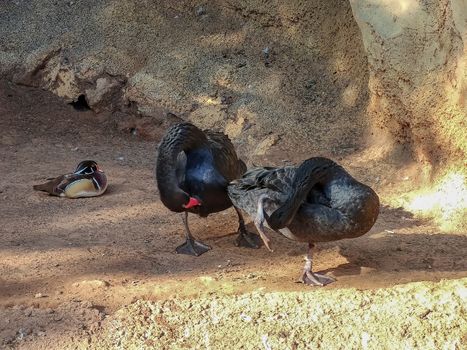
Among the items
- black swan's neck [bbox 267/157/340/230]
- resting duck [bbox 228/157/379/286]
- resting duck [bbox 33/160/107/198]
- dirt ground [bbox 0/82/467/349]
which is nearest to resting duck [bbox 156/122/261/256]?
dirt ground [bbox 0/82/467/349]

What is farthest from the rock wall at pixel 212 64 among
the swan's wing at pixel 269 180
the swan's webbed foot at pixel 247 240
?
the swan's wing at pixel 269 180

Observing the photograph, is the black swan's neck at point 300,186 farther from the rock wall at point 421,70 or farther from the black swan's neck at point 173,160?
the rock wall at point 421,70

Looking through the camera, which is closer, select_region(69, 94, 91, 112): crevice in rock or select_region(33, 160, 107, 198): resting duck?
select_region(33, 160, 107, 198): resting duck

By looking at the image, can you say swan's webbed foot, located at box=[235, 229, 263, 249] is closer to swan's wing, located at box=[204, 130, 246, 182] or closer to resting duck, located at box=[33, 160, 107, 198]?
swan's wing, located at box=[204, 130, 246, 182]

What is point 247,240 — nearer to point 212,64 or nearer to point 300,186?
point 300,186

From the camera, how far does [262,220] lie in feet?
17.4

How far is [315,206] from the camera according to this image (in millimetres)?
5238

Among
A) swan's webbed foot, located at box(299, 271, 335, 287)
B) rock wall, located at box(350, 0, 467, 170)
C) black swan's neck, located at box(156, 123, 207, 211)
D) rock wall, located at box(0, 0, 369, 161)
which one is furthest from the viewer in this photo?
rock wall, located at box(0, 0, 369, 161)

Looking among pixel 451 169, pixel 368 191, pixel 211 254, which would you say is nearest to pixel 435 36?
pixel 451 169

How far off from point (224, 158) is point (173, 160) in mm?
651

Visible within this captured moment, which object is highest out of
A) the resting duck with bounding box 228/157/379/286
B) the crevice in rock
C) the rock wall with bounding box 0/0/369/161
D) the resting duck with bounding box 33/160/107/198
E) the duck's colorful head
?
the rock wall with bounding box 0/0/369/161

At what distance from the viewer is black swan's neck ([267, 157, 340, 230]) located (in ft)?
16.6

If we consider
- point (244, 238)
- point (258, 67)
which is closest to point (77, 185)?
point (244, 238)

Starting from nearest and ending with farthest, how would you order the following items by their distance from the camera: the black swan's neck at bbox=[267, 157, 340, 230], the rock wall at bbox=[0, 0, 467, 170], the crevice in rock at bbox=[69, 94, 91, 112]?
the black swan's neck at bbox=[267, 157, 340, 230], the rock wall at bbox=[0, 0, 467, 170], the crevice in rock at bbox=[69, 94, 91, 112]
